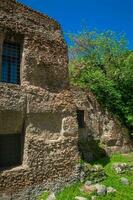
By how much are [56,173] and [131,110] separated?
8335 millimetres

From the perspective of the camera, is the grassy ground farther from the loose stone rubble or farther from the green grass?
the loose stone rubble

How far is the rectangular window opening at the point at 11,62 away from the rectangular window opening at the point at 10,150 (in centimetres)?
238

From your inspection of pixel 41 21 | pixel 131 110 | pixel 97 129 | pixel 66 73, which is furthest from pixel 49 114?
pixel 131 110

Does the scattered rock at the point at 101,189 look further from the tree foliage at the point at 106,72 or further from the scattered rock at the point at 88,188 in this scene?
the tree foliage at the point at 106,72

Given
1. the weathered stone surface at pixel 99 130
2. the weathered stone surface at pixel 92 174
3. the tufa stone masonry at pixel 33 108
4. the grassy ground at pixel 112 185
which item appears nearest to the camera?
the tufa stone masonry at pixel 33 108

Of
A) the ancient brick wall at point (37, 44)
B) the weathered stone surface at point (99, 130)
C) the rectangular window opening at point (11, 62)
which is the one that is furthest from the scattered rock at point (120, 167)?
the rectangular window opening at point (11, 62)

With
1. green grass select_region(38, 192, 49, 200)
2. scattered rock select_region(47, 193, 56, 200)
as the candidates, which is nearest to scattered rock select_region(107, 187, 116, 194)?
scattered rock select_region(47, 193, 56, 200)

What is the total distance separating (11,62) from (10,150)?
12.4 feet

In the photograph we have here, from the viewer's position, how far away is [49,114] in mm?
11664

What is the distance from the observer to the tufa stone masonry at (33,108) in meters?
10.5

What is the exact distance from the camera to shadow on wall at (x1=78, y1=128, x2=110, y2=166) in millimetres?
14234

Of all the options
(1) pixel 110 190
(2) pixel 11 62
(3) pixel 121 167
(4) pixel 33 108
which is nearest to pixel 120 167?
(3) pixel 121 167

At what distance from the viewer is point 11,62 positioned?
11.4 meters

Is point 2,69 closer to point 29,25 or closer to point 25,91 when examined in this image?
point 25,91
